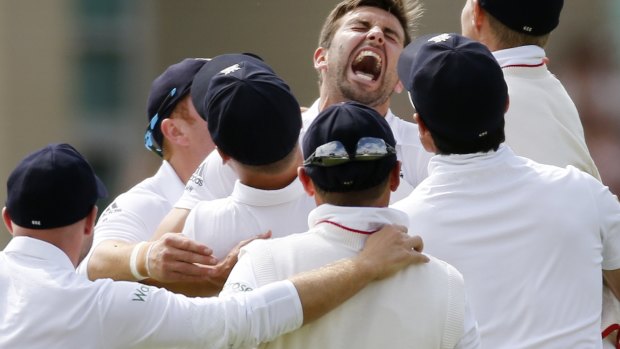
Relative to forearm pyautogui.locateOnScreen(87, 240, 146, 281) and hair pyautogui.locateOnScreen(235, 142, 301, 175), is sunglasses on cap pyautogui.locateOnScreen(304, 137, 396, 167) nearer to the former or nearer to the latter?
hair pyautogui.locateOnScreen(235, 142, 301, 175)

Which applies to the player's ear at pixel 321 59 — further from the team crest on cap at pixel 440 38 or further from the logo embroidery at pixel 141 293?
the logo embroidery at pixel 141 293

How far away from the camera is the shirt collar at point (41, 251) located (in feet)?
12.8

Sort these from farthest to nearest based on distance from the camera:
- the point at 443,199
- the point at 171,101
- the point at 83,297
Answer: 1. the point at 171,101
2. the point at 443,199
3. the point at 83,297

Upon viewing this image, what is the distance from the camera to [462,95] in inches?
159

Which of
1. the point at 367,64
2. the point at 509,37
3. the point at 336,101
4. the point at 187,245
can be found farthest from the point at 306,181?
the point at 367,64

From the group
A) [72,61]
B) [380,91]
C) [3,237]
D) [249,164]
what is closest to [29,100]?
[72,61]

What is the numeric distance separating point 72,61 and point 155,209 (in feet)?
27.6

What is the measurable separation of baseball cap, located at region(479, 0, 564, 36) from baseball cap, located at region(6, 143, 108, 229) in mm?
1489

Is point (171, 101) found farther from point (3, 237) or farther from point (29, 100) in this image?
point (29, 100)

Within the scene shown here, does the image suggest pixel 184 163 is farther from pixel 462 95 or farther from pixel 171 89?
pixel 462 95

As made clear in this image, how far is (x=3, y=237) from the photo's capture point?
39.0ft

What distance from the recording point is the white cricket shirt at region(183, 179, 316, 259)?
4211 millimetres

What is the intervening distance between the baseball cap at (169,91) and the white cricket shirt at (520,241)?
1443mm

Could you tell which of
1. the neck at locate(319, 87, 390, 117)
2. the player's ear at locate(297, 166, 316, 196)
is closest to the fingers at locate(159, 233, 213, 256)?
the player's ear at locate(297, 166, 316, 196)
